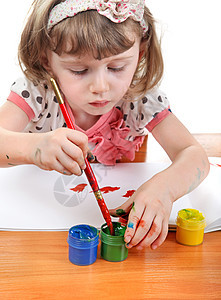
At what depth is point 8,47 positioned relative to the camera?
168 centimetres

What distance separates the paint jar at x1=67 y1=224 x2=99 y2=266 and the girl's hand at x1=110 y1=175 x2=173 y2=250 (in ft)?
0.16

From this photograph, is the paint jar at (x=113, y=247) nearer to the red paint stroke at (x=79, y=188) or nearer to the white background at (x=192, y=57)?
the red paint stroke at (x=79, y=188)

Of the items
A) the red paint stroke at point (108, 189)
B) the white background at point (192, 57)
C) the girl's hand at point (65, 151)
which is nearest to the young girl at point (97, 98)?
the girl's hand at point (65, 151)

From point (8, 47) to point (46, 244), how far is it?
3.68 ft

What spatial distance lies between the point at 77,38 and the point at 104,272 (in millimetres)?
381

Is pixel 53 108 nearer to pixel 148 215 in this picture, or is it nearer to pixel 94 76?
pixel 94 76

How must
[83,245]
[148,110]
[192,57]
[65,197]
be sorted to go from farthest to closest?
[192,57] < [148,110] < [65,197] < [83,245]

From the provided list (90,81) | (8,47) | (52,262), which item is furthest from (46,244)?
(8,47)

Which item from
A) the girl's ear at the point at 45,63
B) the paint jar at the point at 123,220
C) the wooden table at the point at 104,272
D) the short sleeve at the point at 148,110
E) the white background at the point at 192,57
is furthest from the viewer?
the white background at the point at 192,57

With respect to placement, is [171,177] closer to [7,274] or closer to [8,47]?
[7,274]

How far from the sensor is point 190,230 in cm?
74

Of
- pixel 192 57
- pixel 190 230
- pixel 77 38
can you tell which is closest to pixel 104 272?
pixel 190 230

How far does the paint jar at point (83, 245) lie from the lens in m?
0.67

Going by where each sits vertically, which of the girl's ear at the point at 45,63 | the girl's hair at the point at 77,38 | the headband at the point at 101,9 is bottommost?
the girl's ear at the point at 45,63
